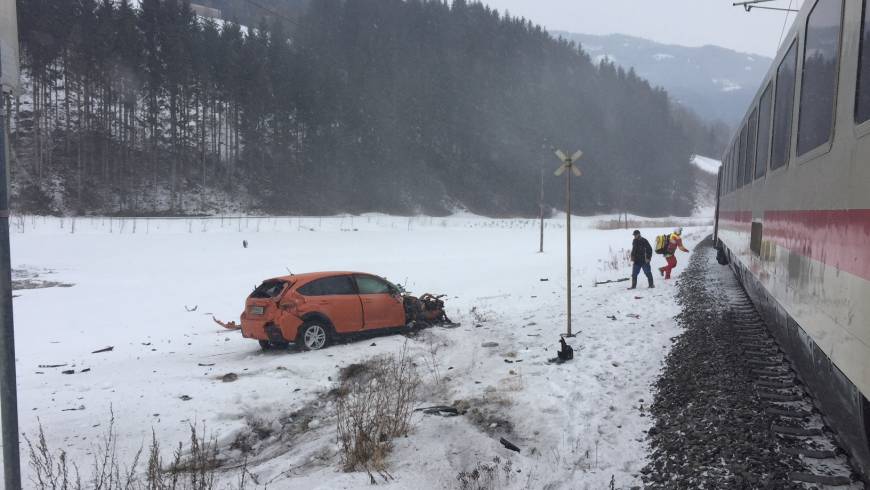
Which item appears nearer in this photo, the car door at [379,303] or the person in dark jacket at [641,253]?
the car door at [379,303]

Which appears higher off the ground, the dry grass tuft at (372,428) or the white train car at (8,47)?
the white train car at (8,47)

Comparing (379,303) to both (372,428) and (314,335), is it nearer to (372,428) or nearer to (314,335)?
(314,335)

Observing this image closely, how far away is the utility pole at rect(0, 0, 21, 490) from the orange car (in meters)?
6.71

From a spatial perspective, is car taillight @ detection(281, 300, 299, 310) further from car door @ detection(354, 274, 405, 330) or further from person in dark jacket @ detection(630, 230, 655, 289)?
person in dark jacket @ detection(630, 230, 655, 289)

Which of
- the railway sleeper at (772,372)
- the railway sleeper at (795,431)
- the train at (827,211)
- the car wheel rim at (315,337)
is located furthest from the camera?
the car wheel rim at (315,337)

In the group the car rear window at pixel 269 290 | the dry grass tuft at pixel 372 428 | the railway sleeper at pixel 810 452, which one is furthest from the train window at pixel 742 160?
the car rear window at pixel 269 290

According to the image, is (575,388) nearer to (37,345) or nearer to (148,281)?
(37,345)

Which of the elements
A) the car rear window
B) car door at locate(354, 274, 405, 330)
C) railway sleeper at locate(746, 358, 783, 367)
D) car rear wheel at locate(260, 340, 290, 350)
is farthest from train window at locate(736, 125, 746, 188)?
car rear wheel at locate(260, 340, 290, 350)

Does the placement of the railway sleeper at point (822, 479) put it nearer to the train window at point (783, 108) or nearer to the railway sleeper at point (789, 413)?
the railway sleeper at point (789, 413)

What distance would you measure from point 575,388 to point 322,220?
125 feet

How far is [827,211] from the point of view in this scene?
354 cm

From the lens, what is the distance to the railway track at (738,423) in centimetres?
401

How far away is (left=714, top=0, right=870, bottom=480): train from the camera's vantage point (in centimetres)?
294

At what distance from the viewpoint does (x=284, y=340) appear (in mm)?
9625
